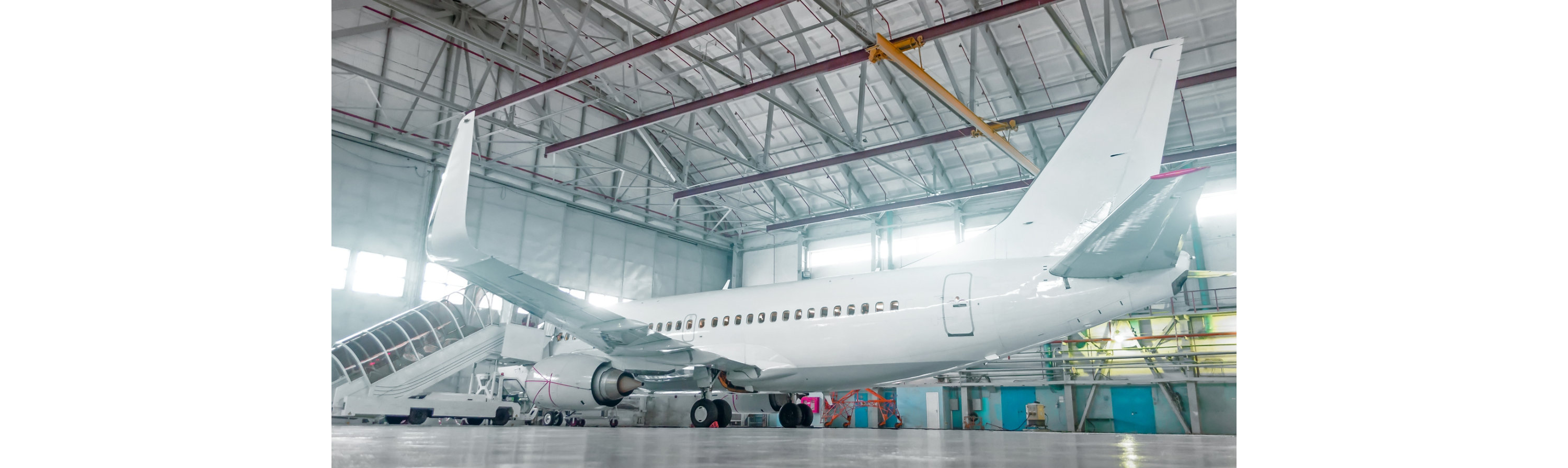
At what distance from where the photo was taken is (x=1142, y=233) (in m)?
6.21

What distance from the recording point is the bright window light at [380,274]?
15594 millimetres

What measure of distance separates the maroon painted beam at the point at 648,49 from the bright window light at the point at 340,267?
3938 millimetres

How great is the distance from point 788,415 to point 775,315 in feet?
11.8

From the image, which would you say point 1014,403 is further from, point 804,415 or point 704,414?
point 704,414

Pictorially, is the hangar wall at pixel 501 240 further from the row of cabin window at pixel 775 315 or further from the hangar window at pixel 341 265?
the row of cabin window at pixel 775 315

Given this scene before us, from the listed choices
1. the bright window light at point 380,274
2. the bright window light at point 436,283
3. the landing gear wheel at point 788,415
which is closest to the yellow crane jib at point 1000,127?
the landing gear wheel at point 788,415

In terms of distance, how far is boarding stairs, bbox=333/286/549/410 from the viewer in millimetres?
10562

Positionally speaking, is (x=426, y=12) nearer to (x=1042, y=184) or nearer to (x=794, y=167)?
(x=794, y=167)

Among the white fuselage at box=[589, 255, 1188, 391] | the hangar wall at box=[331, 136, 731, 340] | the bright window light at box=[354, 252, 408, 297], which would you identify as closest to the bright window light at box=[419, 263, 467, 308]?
the hangar wall at box=[331, 136, 731, 340]

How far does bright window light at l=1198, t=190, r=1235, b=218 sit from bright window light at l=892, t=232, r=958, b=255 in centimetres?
663

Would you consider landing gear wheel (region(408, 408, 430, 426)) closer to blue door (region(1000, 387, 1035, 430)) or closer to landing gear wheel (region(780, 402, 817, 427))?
landing gear wheel (region(780, 402, 817, 427))
